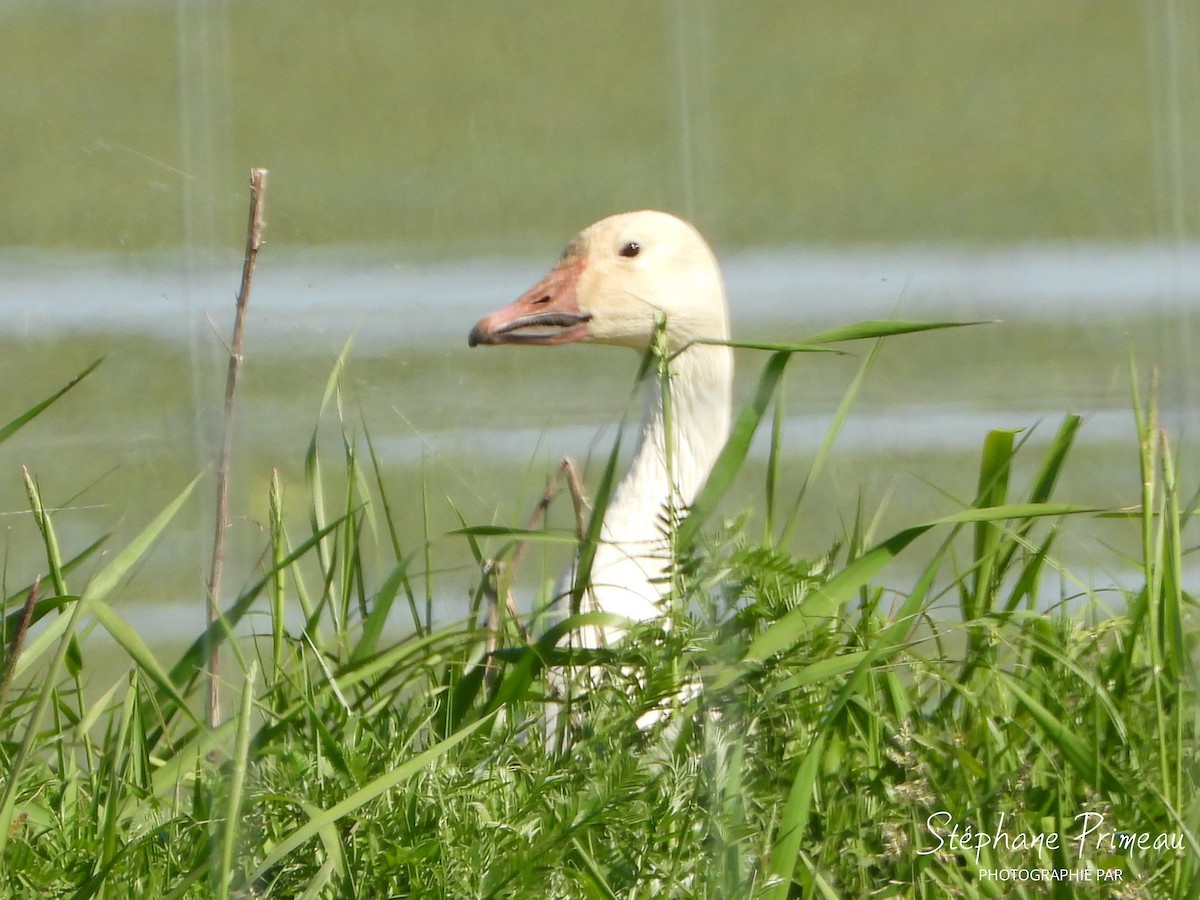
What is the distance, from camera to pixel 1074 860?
3.74 ft

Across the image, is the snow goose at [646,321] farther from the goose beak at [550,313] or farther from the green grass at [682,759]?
the green grass at [682,759]

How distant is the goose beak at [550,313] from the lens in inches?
78.9

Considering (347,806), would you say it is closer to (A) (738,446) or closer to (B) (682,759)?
(B) (682,759)

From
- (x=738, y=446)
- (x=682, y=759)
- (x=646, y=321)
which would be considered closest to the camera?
(x=682, y=759)

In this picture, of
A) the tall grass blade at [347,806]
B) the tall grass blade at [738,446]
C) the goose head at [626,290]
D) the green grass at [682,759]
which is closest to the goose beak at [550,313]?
the goose head at [626,290]

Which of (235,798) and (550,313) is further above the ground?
(550,313)

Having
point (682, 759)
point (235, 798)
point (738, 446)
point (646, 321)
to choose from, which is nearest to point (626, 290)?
point (646, 321)

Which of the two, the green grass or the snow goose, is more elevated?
the snow goose

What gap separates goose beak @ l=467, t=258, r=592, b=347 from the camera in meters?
2.00

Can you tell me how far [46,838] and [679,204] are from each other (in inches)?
46.6

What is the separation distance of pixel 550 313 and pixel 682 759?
41.7 inches

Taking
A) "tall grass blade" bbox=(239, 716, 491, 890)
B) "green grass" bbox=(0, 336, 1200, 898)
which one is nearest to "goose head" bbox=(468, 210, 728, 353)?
"green grass" bbox=(0, 336, 1200, 898)

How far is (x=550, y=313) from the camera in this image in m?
2.05

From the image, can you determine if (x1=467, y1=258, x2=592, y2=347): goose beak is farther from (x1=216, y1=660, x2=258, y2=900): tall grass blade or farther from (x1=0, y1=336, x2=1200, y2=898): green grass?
(x1=216, y1=660, x2=258, y2=900): tall grass blade
